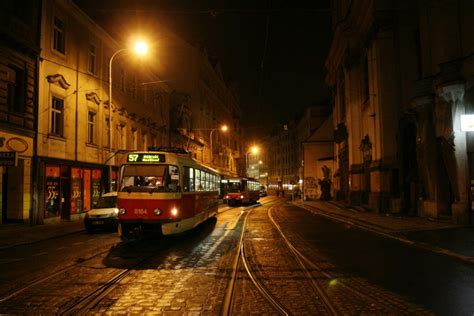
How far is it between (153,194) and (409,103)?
52.5ft

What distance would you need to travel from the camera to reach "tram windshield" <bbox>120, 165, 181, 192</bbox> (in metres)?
12.4

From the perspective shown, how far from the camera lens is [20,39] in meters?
18.0

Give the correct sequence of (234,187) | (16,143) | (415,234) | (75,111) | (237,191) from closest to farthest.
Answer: (415,234), (16,143), (75,111), (237,191), (234,187)

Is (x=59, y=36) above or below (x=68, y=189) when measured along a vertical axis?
above

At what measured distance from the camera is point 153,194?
12.1 m

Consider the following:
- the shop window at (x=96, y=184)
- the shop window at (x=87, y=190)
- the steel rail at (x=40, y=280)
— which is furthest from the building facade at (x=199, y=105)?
the steel rail at (x=40, y=280)

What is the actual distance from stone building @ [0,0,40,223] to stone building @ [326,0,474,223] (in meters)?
14.1

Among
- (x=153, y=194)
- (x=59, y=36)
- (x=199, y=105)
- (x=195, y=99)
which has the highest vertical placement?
(x=195, y=99)

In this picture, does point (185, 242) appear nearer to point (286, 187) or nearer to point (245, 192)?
point (245, 192)

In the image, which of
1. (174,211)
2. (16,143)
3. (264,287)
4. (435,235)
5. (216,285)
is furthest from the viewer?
(16,143)

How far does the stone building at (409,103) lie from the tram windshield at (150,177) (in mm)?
10599

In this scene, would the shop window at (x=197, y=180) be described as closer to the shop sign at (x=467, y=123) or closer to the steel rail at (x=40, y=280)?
the steel rail at (x=40, y=280)

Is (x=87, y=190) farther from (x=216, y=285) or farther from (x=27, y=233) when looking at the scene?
(x=216, y=285)

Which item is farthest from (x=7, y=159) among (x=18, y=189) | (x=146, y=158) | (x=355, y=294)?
(x=355, y=294)
